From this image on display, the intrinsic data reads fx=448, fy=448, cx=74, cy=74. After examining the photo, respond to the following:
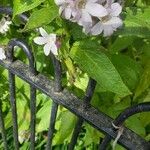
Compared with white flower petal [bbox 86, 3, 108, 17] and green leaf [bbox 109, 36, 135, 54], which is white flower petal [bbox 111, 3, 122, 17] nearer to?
white flower petal [bbox 86, 3, 108, 17]

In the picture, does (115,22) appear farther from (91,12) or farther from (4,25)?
(4,25)

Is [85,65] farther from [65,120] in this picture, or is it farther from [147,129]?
[147,129]

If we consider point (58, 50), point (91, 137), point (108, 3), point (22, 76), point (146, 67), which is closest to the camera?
point (108, 3)

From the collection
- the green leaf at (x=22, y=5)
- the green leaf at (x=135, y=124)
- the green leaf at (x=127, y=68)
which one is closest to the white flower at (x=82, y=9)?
the green leaf at (x=22, y=5)

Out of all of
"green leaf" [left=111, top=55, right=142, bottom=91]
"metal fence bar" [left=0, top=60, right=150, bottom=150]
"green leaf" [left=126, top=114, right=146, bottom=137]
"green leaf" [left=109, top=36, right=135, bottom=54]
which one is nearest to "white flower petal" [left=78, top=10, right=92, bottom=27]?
"metal fence bar" [left=0, top=60, right=150, bottom=150]

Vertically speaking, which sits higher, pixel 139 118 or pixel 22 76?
pixel 22 76

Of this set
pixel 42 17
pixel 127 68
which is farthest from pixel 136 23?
pixel 127 68

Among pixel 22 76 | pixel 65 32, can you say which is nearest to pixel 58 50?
pixel 65 32
